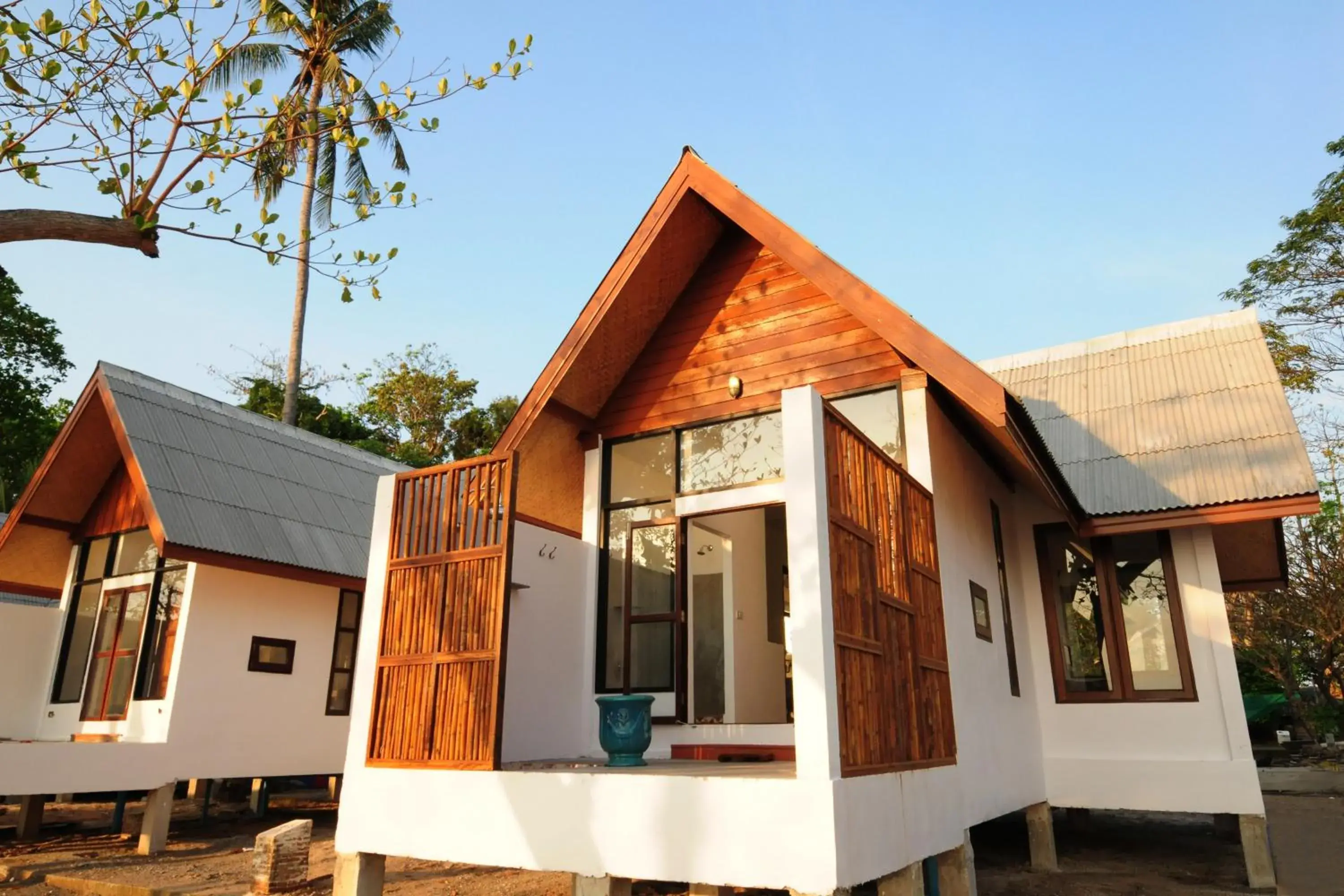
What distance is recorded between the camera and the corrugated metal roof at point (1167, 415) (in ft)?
27.3

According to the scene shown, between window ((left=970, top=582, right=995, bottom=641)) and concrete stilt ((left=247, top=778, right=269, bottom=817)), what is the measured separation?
946 cm

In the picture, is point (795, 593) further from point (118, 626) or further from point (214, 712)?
point (118, 626)

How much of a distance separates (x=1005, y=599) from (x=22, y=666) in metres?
12.3

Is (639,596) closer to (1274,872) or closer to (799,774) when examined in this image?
(799,774)

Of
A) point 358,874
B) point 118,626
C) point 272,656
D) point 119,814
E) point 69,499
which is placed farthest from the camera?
point 69,499

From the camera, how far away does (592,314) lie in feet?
24.0

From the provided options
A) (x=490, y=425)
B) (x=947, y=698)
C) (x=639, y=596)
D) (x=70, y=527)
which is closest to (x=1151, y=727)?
(x=947, y=698)

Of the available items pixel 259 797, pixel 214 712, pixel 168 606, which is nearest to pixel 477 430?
pixel 259 797

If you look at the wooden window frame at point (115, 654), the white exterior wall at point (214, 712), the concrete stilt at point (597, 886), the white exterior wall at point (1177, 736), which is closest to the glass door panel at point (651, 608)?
the concrete stilt at point (597, 886)

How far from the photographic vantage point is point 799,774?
168 inches

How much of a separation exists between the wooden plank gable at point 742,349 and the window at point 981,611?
198 centimetres

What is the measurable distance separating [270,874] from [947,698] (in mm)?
5610

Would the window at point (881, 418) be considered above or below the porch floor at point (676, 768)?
above

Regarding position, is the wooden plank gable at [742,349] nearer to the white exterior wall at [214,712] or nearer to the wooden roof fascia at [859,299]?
the wooden roof fascia at [859,299]
